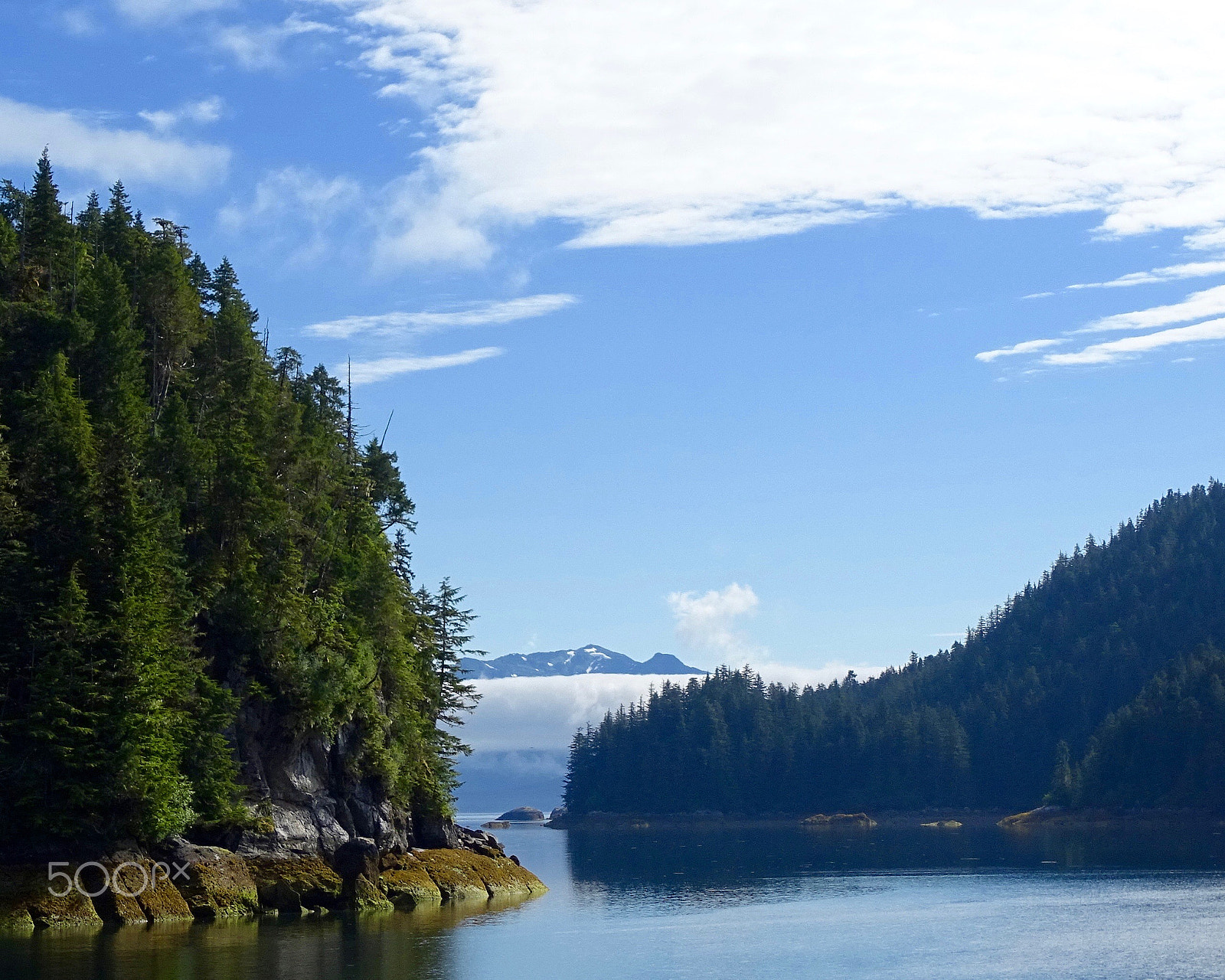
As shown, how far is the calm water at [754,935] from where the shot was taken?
57656 mm

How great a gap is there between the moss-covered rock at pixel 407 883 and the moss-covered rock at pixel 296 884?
502 cm

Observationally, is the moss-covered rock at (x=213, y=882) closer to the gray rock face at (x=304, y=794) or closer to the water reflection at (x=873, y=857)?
the gray rock face at (x=304, y=794)

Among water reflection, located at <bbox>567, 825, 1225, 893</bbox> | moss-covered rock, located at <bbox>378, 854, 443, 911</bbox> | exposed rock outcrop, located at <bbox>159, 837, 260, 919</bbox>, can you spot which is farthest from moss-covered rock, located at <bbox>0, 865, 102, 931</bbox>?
water reflection, located at <bbox>567, 825, 1225, 893</bbox>

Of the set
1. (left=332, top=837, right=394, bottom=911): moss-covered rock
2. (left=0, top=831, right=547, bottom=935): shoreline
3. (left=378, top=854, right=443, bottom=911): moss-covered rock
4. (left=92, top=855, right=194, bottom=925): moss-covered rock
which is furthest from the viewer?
(left=378, top=854, right=443, bottom=911): moss-covered rock

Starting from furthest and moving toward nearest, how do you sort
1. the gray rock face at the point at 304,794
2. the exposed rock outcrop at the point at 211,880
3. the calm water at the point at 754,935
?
the gray rock face at the point at 304,794
the exposed rock outcrop at the point at 211,880
the calm water at the point at 754,935

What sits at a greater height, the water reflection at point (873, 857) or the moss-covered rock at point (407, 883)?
the moss-covered rock at point (407, 883)

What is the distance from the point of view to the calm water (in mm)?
57656

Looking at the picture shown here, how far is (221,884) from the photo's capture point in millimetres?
73250

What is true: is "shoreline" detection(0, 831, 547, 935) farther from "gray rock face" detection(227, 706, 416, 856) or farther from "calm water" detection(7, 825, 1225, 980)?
"calm water" detection(7, 825, 1225, 980)

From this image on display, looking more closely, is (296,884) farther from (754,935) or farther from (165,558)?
(754,935)

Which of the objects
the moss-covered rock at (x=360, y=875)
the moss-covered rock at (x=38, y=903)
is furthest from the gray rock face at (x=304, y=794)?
the moss-covered rock at (x=38, y=903)

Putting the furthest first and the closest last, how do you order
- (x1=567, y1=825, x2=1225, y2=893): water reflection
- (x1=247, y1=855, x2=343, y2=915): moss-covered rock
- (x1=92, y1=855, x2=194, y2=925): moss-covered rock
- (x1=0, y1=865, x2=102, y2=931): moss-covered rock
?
(x1=567, y1=825, x2=1225, y2=893): water reflection, (x1=247, y1=855, x2=343, y2=915): moss-covered rock, (x1=92, y1=855, x2=194, y2=925): moss-covered rock, (x1=0, y1=865, x2=102, y2=931): moss-covered rock

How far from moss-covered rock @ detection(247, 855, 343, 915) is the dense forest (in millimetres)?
3606

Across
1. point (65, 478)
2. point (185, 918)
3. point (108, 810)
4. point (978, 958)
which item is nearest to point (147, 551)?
point (65, 478)
